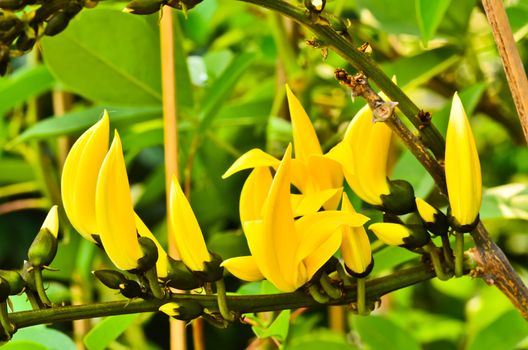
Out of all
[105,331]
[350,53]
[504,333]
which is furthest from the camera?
[504,333]

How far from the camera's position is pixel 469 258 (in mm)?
359

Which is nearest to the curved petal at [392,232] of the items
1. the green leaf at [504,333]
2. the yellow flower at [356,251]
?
the yellow flower at [356,251]

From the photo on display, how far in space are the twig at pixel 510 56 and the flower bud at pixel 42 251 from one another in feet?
0.63

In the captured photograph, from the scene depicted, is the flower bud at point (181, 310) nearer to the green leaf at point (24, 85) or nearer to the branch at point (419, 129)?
the branch at point (419, 129)

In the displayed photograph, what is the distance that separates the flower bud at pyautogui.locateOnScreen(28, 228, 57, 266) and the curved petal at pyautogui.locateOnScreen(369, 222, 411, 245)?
130 millimetres

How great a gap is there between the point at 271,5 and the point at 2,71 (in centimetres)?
10

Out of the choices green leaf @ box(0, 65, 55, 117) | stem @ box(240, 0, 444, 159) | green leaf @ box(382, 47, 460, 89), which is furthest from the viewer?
green leaf @ box(0, 65, 55, 117)

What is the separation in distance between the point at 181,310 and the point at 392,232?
90 mm

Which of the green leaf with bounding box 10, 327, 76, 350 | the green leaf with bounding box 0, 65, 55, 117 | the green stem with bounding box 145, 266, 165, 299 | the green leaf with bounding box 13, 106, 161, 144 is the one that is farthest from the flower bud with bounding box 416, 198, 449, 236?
the green leaf with bounding box 0, 65, 55, 117

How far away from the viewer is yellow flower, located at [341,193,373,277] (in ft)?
1.13

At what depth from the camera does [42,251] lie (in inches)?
13.6

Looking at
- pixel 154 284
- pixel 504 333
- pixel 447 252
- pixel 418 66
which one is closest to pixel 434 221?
pixel 447 252

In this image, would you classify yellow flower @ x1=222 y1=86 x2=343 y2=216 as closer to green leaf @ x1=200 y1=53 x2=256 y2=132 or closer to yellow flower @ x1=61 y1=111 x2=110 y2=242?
yellow flower @ x1=61 y1=111 x2=110 y2=242

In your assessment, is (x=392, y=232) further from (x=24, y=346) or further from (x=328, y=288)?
(x=24, y=346)
